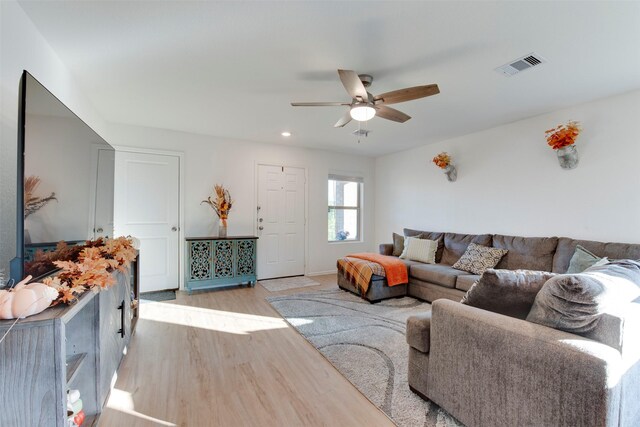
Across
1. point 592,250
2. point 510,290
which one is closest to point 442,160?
point 592,250

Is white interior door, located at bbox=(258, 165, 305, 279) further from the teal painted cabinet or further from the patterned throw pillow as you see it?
the patterned throw pillow

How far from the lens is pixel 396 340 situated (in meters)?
2.63

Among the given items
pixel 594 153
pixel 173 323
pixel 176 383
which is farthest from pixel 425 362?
pixel 594 153

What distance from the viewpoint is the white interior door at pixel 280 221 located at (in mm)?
4949

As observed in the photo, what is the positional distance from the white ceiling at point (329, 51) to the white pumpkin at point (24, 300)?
5.27 ft

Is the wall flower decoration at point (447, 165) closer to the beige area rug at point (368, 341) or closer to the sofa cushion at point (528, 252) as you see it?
the sofa cushion at point (528, 252)

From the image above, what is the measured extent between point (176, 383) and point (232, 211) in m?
2.97

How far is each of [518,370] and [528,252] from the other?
2.60 m

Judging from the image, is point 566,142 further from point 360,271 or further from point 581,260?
point 360,271

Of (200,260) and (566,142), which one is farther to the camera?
(200,260)

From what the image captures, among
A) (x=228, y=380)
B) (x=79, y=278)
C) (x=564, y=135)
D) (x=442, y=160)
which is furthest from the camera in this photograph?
(x=442, y=160)

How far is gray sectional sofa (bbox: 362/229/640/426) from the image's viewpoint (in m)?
1.10

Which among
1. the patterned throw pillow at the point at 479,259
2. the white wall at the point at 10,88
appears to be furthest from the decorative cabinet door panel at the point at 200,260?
the patterned throw pillow at the point at 479,259

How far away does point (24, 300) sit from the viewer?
1.06 metres
